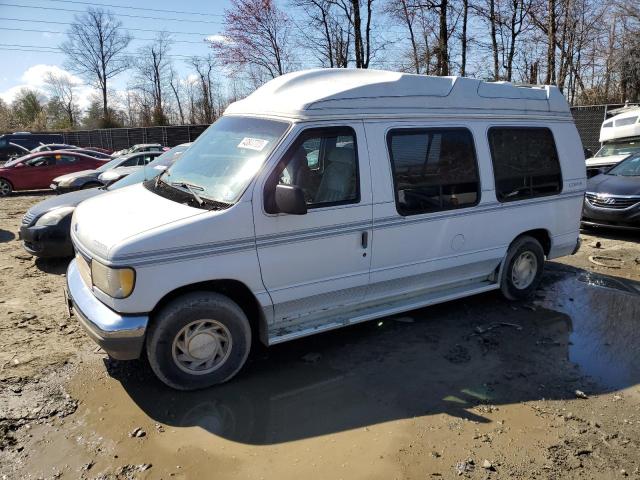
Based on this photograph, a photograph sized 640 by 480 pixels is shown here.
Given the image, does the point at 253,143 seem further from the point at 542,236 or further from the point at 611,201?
the point at 611,201

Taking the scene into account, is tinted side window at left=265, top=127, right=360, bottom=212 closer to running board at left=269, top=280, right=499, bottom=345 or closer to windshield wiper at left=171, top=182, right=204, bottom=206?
windshield wiper at left=171, top=182, right=204, bottom=206

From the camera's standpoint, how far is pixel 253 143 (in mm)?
4137

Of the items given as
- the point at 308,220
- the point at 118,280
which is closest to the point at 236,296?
the point at 308,220

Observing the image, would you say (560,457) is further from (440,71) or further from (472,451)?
(440,71)

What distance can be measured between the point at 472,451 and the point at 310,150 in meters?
2.52

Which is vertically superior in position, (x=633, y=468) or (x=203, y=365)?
(x=203, y=365)

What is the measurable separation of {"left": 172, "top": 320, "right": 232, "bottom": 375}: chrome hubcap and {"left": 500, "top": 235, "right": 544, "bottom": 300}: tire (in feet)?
10.9

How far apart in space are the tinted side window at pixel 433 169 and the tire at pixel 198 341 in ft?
5.94

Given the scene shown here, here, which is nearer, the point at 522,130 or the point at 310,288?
the point at 310,288

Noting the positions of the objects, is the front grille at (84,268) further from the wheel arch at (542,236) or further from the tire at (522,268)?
the wheel arch at (542,236)

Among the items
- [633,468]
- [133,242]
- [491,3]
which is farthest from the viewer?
[491,3]

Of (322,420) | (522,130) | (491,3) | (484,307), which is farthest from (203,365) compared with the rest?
(491,3)

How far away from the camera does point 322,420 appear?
3598mm

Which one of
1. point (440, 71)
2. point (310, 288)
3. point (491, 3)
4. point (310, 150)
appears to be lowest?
point (310, 288)
